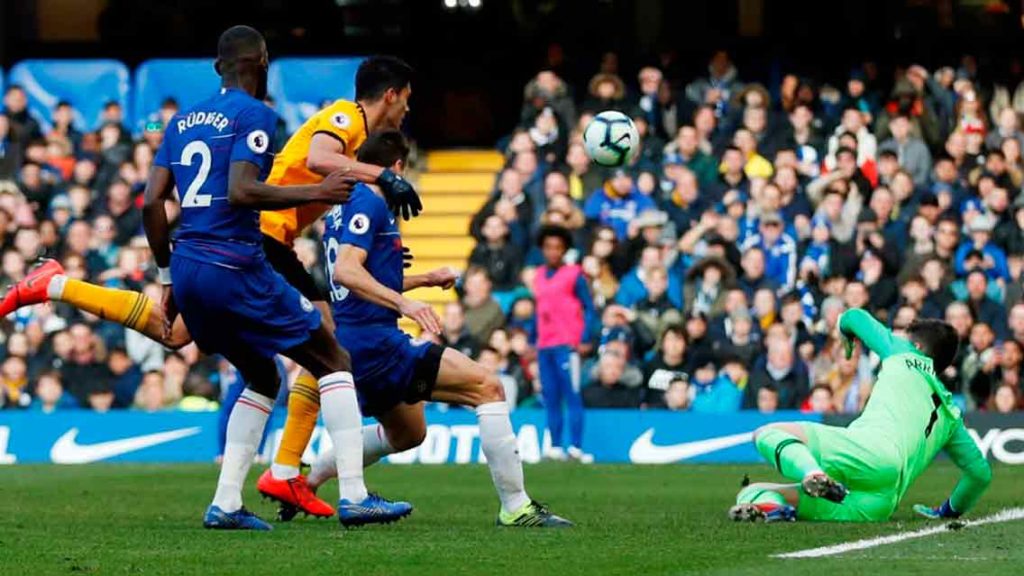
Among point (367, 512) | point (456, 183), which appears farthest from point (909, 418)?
point (456, 183)

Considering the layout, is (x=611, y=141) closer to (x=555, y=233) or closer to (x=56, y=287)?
(x=56, y=287)

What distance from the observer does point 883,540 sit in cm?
996

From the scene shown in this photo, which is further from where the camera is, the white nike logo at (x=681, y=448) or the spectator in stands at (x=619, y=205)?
the spectator in stands at (x=619, y=205)

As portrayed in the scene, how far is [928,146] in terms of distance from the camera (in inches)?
887

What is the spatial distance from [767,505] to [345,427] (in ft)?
7.07

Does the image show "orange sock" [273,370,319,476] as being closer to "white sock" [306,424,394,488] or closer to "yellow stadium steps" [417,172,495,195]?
"white sock" [306,424,394,488]

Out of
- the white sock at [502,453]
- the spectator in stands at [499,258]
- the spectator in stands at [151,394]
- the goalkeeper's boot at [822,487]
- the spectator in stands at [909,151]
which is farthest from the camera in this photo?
the spectator in stands at [909,151]

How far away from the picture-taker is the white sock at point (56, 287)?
11.7 m

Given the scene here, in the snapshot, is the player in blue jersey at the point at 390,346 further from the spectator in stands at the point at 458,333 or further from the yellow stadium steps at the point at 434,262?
the yellow stadium steps at the point at 434,262

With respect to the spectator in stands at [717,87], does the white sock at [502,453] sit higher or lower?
lower

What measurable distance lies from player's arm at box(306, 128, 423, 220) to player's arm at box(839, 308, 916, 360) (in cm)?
236

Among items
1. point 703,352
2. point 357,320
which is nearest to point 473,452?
point 703,352

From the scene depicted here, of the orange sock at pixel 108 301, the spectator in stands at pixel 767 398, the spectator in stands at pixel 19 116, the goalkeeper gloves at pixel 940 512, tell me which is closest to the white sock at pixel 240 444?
the orange sock at pixel 108 301

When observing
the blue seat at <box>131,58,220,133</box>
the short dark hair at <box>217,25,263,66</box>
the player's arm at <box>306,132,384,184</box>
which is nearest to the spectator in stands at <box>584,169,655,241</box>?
the blue seat at <box>131,58,220,133</box>
